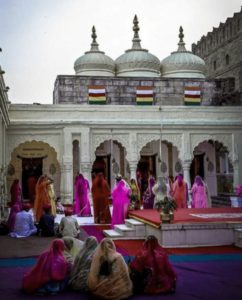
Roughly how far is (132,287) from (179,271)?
137 centimetres

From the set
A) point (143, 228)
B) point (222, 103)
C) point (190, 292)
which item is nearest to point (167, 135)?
point (222, 103)

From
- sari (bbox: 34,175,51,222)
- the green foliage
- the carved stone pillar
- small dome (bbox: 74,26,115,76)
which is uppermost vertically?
small dome (bbox: 74,26,115,76)

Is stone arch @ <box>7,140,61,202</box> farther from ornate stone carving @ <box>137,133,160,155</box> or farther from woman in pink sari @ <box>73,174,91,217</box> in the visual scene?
woman in pink sari @ <box>73,174,91,217</box>

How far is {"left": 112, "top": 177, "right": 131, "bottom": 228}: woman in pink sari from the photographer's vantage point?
11.2 meters

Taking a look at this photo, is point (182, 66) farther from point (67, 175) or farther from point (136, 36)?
point (67, 175)

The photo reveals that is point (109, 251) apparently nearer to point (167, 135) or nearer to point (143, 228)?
point (143, 228)

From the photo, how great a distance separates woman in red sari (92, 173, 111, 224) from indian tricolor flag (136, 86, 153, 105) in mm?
9218

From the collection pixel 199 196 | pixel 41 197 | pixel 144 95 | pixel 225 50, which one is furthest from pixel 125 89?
pixel 41 197

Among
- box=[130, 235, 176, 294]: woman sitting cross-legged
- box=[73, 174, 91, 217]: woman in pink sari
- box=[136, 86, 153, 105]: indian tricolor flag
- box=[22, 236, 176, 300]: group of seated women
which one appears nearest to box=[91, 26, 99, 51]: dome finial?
box=[136, 86, 153, 105]: indian tricolor flag

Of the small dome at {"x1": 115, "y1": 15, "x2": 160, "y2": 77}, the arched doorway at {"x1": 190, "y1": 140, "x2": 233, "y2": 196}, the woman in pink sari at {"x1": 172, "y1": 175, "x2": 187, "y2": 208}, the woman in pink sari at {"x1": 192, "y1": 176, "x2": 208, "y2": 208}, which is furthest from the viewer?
the small dome at {"x1": 115, "y1": 15, "x2": 160, "y2": 77}

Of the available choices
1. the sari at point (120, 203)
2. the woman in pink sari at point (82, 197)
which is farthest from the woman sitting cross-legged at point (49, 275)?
the woman in pink sari at point (82, 197)

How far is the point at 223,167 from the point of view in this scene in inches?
Answer: 834

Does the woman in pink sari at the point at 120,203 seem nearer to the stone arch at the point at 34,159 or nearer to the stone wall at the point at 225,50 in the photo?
the stone arch at the point at 34,159

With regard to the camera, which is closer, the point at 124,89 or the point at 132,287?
the point at 132,287
